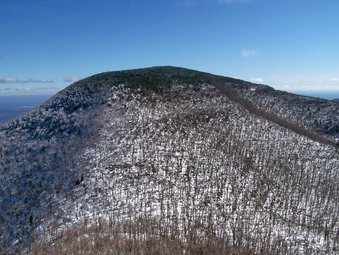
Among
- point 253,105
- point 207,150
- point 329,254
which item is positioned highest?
point 253,105

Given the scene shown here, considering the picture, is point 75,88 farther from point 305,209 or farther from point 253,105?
point 305,209

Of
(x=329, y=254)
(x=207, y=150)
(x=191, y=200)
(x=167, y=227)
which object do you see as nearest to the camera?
(x=329, y=254)

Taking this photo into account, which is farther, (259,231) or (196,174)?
(196,174)

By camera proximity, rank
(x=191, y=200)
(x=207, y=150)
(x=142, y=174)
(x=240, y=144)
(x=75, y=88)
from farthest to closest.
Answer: (x=75, y=88), (x=240, y=144), (x=207, y=150), (x=142, y=174), (x=191, y=200)

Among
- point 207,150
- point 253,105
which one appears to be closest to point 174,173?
point 207,150

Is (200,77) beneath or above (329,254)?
above

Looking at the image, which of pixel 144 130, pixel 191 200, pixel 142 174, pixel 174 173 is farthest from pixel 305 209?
pixel 144 130

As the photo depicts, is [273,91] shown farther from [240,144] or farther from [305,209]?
[305,209]
